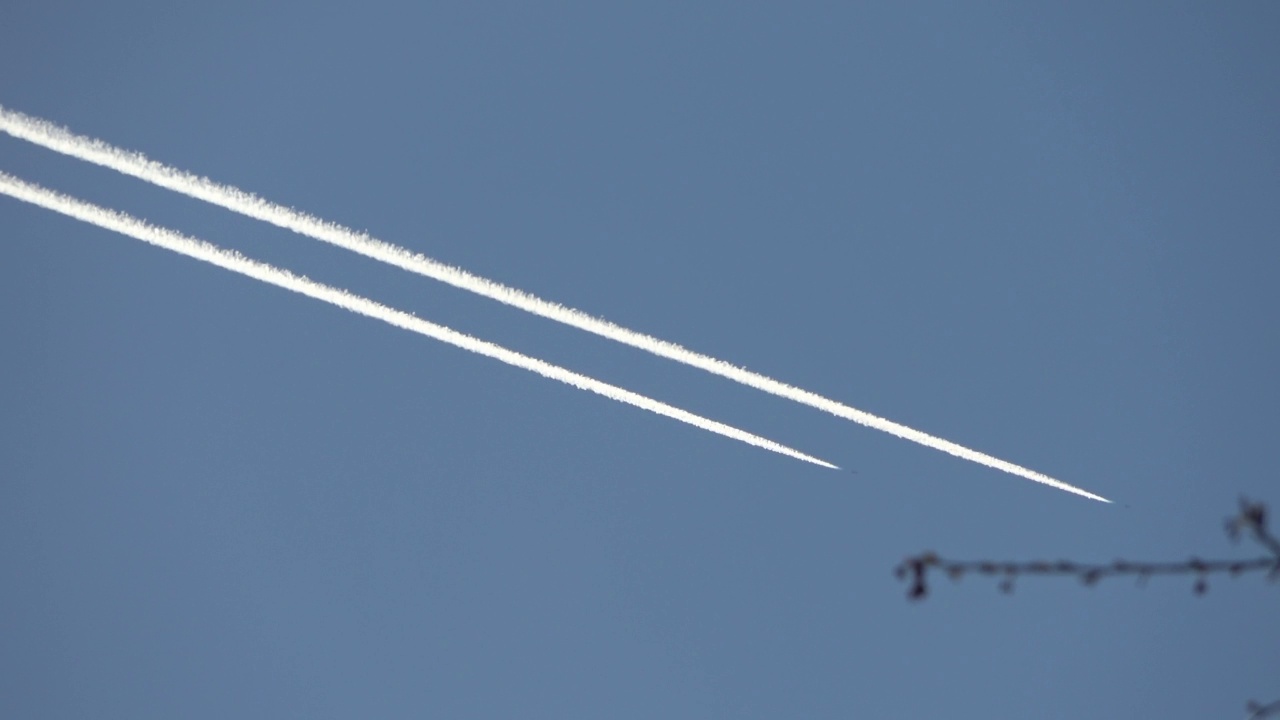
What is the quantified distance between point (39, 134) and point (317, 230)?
9233 millimetres

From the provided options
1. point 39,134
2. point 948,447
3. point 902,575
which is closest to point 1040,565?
point 902,575

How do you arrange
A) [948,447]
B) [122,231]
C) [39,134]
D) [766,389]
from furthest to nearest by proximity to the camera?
[948,447] < [766,389] < [122,231] < [39,134]

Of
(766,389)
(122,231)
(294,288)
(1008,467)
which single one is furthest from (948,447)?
(122,231)

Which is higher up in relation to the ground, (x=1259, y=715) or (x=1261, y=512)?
(x=1261, y=512)

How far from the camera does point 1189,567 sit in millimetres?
6027

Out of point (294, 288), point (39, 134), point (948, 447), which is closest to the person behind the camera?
point (39, 134)

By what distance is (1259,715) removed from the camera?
5.75 metres

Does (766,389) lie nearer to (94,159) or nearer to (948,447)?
(948,447)

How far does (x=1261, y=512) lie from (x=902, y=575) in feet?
5.27

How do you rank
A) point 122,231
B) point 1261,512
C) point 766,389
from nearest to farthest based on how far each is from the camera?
point 1261,512, point 122,231, point 766,389

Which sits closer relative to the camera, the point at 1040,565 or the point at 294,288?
the point at 1040,565

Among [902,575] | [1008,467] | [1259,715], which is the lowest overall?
[1259,715]

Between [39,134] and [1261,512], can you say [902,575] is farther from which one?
[39,134]

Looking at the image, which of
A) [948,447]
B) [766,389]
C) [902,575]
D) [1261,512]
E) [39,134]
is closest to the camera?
[1261,512]
